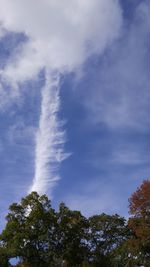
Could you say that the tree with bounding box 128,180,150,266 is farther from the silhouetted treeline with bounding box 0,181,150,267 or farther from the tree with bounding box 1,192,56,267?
the tree with bounding box 1,192,56,267

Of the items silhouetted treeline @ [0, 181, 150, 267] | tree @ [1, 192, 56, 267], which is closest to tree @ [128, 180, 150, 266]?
silhouetted treeline @ [0, 181, 150, 267]

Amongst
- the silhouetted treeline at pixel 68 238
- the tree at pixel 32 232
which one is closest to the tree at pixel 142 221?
the silhouetted treeline at pixel 68 238

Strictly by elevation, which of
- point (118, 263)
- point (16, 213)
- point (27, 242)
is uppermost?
point (16, 213)

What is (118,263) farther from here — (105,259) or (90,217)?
(90,217)

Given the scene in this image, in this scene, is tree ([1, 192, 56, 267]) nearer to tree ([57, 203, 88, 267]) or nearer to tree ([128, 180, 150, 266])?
tree ([57, 203, 88, 267])

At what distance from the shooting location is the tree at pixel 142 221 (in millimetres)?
53594

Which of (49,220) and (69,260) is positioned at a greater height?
(49,220)

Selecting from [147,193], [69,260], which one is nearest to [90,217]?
[69,260]

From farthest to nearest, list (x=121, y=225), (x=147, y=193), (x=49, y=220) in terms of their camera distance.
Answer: (x=121, y=225), (x=49, y=220), (x=147, y=193)

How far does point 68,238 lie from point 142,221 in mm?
10558

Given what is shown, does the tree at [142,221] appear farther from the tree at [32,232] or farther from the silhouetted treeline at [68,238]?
the tree at [32,232]

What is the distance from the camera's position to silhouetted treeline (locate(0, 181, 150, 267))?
5453cm

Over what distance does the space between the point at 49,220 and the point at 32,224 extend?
7.73 ft

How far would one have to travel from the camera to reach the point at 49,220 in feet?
193
